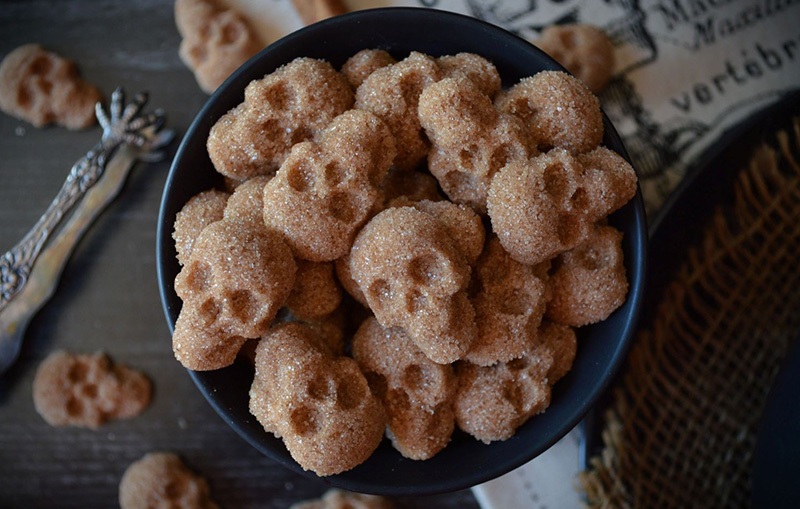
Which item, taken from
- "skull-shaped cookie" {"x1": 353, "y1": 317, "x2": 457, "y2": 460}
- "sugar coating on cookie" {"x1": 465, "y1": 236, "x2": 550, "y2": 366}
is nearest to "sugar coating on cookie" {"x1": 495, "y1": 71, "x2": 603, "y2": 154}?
"sugar coating on cookie" {"x1": 465, "y1": 236, "x2": 550, "y2": 366}

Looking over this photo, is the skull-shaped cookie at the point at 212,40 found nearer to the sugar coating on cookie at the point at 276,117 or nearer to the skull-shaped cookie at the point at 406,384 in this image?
the sugar coating on cookie at the point at 276,117

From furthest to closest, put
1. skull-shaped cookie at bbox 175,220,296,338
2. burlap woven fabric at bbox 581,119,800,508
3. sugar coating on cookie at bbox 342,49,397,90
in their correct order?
burlap woven fabric at bbox 581,119,800,508
sugar coating on cookie at bbox 342,49,397,90
skull-shaped cookie at bbox 175,220,296,338

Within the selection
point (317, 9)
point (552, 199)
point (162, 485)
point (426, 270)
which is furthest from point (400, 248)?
point (162, 485)

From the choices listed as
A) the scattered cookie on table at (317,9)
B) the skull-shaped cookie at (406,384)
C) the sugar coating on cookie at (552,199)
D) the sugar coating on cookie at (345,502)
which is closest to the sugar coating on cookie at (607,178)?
the sugar coating on cookie at (552,199)

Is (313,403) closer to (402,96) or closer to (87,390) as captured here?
(402,96)

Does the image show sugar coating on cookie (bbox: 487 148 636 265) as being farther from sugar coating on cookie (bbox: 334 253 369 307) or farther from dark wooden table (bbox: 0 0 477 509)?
dark wooden table (bbox: 0 0 477 509)

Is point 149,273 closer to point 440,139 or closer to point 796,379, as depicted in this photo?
point 440,139
